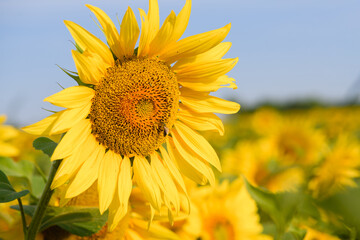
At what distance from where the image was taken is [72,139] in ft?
3.86

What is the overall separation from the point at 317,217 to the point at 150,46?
3.11 ft

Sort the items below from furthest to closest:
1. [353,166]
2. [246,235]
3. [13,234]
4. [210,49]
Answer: [353,166], [246,235], [13,234], [210,49]

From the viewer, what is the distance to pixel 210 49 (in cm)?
137

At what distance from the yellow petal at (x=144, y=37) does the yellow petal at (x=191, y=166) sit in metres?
0.33

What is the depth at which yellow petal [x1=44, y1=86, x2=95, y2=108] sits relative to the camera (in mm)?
1118

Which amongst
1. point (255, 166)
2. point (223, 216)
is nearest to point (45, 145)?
point (223, 216)

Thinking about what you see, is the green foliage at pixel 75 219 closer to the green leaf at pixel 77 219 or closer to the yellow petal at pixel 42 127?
the green leaf at pixel 77 219

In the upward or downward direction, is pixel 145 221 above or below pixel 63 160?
below

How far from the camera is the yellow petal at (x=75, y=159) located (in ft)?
3.68

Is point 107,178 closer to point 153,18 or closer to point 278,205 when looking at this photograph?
point 153,18

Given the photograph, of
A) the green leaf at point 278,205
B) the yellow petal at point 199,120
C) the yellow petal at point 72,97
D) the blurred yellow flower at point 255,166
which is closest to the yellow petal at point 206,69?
the yellow petal at point 199,120

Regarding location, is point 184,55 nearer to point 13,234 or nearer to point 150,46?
point 150,46

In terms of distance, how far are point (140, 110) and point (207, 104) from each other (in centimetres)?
23

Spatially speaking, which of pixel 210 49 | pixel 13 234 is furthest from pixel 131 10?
pixel 13 234
